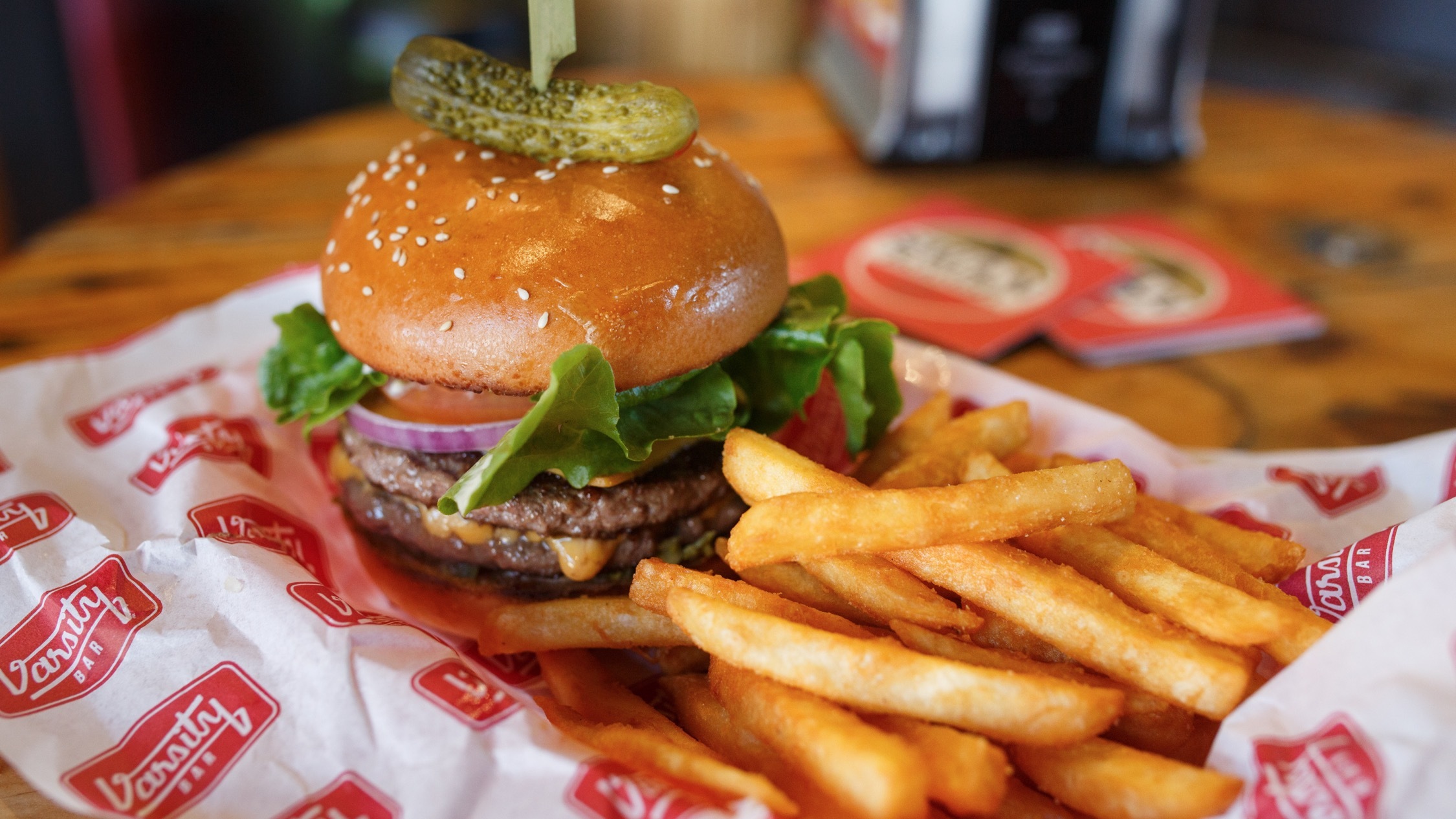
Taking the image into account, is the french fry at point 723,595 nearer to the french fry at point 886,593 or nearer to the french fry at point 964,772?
the french fry at point 886,593

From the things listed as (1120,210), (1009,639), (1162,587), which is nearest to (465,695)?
(1009,639)

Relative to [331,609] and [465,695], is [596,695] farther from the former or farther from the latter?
[331,609]

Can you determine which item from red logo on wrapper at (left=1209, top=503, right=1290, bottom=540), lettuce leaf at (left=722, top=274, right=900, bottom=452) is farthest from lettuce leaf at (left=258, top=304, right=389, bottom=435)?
red logo on wrapper at (left=1209, top=503, right=1290, bottom=540)

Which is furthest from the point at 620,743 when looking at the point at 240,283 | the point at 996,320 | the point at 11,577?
the point at 240,283

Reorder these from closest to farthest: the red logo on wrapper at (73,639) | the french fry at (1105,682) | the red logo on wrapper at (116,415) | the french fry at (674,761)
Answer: the french fry at (674,761) → the french fry at (1105,682) → the red logo on wrapper at (73,639) → the red logo on wrapper at (116,415)

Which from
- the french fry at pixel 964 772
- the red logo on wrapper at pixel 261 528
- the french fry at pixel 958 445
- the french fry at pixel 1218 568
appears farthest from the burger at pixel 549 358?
the french fry at pixel 964 772

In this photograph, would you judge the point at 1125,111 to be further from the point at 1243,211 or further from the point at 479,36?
the point at 479,36
